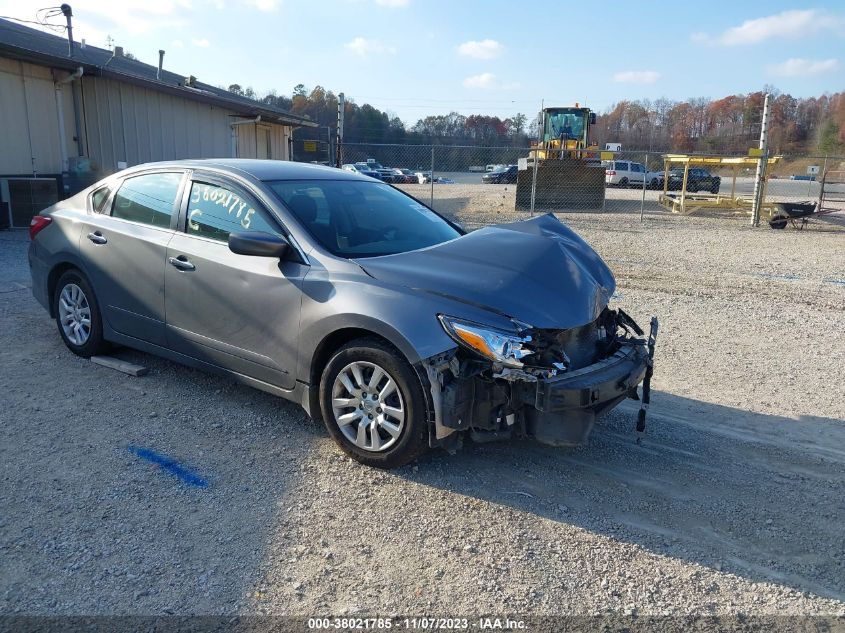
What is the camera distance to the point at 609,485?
3.72 metres

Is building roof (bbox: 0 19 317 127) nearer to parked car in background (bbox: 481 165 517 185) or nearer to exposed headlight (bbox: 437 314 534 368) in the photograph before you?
exposed headlight (bbox: 437 314 534 368)

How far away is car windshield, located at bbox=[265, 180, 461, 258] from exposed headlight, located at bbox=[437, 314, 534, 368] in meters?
0.93

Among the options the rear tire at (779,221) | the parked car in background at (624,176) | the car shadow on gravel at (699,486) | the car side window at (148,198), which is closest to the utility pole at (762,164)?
the rear tire at (779,221)

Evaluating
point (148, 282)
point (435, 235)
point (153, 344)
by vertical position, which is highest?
point (435, 235)

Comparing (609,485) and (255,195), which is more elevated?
(255,195)

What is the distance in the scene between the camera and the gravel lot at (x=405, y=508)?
2.80m

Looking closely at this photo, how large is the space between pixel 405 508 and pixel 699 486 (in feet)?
5.44

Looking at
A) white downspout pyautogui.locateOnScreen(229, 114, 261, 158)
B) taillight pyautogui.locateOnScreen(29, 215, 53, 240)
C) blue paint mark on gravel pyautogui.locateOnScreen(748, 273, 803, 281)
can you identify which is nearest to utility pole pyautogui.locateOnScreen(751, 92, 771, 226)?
blue paint mark on gravel pyautogui.locateOnScreen(748, 273, 803, 281)

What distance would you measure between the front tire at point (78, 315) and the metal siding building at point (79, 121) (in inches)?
368

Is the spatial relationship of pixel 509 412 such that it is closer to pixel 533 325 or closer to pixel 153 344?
pixel 533 325

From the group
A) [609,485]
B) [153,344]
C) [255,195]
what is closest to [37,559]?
[153,344]

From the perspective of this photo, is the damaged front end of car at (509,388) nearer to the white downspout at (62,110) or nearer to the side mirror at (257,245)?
the side mirror at (257,245)

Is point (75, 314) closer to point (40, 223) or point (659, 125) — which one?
point (40, 223)

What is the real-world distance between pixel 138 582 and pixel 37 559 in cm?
51
